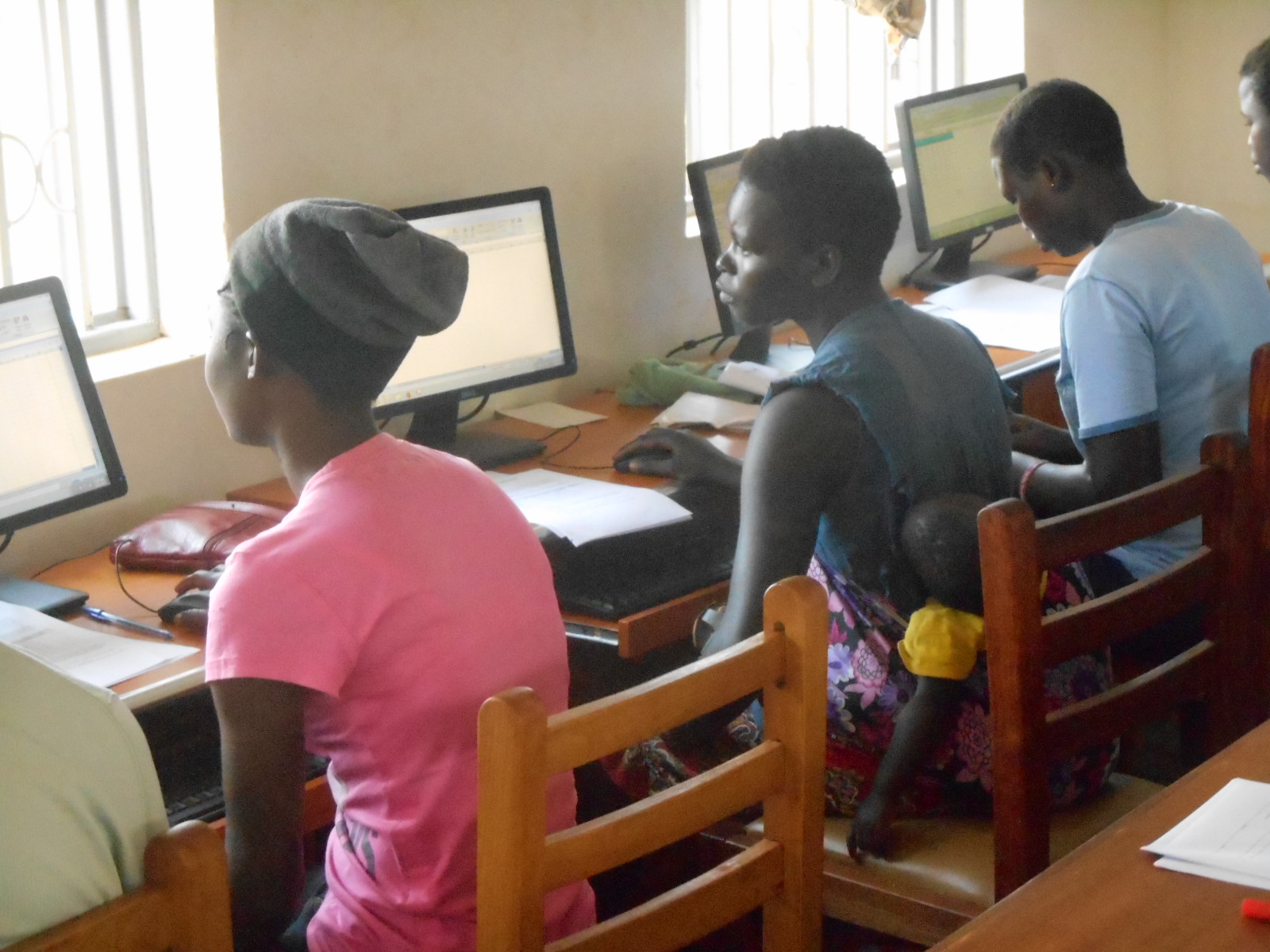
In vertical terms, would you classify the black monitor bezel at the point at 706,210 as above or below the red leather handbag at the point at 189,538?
above

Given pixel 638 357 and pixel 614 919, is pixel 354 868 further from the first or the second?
pixel 638 357

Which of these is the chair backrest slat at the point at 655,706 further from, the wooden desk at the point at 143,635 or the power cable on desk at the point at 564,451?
the power cable on desk at the point at 564,451

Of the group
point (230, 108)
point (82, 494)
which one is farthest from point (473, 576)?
point (230, 108)

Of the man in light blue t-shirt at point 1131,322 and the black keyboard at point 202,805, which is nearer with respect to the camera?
the black keyboard at point 202,805

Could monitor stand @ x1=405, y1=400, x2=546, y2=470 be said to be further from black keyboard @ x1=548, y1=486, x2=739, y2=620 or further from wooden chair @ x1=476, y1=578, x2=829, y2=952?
wooden chair @ x1=476, y1=578, x2=829, y2=952

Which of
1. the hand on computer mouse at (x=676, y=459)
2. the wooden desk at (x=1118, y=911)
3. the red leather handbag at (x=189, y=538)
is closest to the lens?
the wooden desk at (x=1118, y=911)

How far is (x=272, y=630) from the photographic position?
4.00 ft

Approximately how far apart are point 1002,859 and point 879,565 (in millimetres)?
361

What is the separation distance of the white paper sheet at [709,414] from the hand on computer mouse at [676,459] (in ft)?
0.75

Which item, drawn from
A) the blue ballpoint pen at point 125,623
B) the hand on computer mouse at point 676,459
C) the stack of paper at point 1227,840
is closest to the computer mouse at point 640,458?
the hand on computer mouse at point 676,459

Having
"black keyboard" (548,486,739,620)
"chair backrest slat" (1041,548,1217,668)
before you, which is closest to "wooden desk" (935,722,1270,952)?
"chair backrest slat" (1041,548,1217,668)

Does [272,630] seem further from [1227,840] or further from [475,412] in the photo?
[475,412]

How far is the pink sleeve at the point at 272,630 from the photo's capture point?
3.98 ft

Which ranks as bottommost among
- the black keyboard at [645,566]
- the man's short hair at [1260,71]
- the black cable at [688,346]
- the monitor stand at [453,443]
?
the black keyboard at [645,566]
